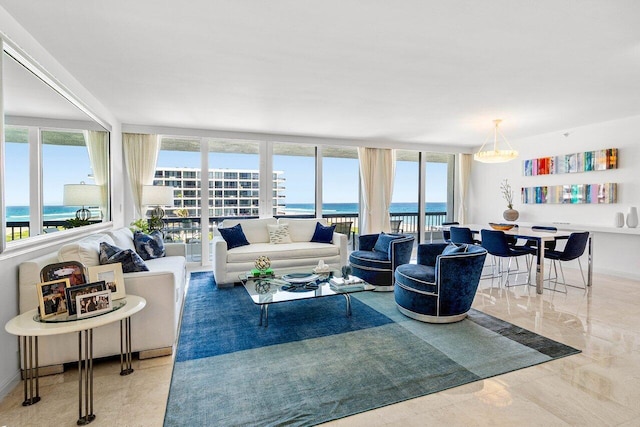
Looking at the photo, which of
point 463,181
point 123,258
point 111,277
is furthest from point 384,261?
point 463,181

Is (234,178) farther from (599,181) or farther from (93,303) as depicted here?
(599,181)

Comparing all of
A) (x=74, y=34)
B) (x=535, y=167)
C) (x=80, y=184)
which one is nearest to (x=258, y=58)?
(x=74, y=34)

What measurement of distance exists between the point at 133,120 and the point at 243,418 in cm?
500

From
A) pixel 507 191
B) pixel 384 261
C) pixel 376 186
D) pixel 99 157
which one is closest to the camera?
pixel 99 157

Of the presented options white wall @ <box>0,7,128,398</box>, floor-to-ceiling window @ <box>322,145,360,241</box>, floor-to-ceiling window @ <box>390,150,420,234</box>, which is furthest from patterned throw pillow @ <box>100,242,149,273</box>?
floor-to-ceiling window @ <box>390,150,420,234</box>

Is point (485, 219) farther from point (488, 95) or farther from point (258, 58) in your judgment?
point (258, 58)

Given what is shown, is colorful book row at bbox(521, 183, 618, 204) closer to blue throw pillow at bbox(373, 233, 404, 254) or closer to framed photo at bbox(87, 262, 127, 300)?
blue throw pillow at bbox(373, 233, 404, 254)

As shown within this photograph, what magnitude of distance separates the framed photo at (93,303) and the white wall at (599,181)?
6.68 metres

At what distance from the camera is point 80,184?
3.55 meters

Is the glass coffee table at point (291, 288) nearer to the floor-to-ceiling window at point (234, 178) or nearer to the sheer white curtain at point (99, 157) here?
the sheer white curtain at point (99, 157)

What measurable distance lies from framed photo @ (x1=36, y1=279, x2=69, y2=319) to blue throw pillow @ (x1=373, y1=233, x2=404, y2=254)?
3708mm

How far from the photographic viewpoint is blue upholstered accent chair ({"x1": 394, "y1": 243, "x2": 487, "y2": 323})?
126 inches

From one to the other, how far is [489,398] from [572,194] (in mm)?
5317

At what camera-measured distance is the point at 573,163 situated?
19.1 feet
